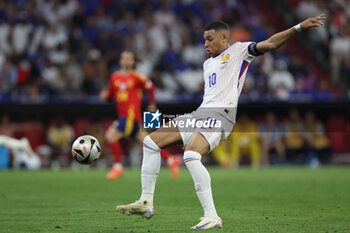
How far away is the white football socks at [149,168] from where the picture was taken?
275 inches

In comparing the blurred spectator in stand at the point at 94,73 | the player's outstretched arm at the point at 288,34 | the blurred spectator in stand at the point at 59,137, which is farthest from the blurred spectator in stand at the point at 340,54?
the player's outstretched arm at the point at 288,34

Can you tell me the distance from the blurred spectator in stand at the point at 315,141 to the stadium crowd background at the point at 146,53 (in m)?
0.22

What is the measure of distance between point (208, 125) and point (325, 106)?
14.5 meters

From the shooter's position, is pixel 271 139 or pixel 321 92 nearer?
pixel 321 92

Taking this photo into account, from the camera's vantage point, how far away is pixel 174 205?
8.88 meters

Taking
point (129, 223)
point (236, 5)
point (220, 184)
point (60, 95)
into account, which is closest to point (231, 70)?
point (129, 223)

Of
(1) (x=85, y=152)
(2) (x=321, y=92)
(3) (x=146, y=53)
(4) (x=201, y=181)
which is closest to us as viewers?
(4) (x=201, y=181)

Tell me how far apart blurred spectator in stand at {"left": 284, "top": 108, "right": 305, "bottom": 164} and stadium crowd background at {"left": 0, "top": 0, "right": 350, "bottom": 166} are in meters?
0.21

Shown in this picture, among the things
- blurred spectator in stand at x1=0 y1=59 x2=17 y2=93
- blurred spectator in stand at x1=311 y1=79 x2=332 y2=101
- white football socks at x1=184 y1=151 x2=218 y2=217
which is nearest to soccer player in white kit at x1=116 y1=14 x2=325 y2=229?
white football socks at x1=184 y1=151 x2=218 y2=217

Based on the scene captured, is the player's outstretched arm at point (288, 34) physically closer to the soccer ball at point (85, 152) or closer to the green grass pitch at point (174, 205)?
the green grass pitch at point (174, 205)

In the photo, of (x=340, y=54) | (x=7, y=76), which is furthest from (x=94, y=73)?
(x=340, y=54)

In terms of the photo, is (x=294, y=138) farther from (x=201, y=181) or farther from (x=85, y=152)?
(x=201, y=181)

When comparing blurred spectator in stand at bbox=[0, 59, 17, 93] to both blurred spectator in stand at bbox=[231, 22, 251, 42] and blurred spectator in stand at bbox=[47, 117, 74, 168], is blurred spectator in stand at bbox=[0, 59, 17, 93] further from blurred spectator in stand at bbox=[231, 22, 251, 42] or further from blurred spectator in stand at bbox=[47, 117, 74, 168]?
blurred spectator in stand at bbox=[231, 22, 251, 42]

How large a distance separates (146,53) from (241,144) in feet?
14.9
